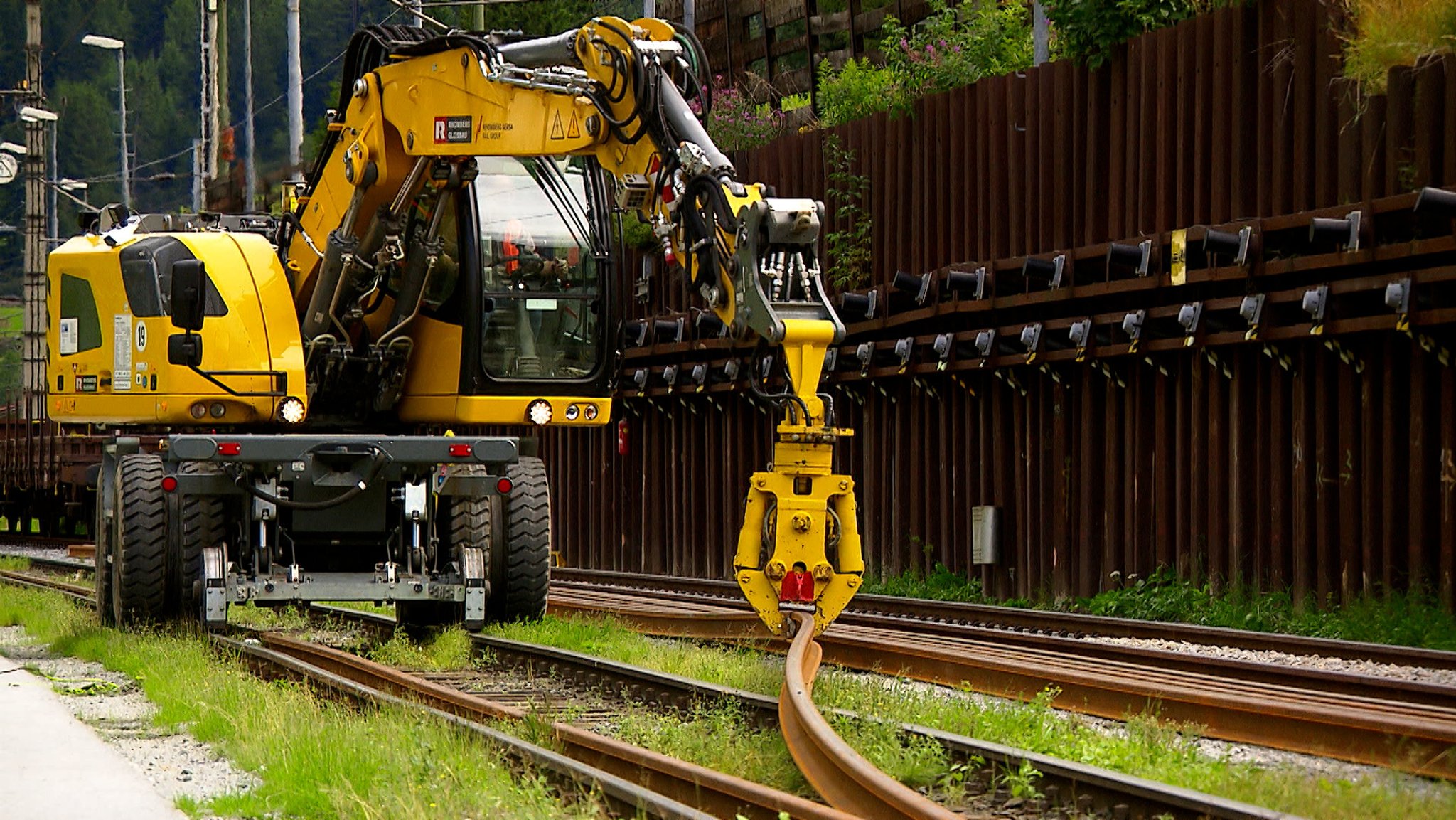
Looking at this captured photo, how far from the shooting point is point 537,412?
15.2m

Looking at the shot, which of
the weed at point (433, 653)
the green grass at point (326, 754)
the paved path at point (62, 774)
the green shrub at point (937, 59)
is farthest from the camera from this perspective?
the green shrub at point (937, 59)

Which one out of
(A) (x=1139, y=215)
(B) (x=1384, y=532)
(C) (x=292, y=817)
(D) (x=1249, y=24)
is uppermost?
(D) (x=1249, y=24)

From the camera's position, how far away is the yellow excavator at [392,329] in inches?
519

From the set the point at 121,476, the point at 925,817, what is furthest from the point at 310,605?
the point at 925,817

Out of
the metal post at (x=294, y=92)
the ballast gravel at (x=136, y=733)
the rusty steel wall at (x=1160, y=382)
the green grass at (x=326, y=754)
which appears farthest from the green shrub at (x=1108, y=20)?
the metal post at (x=294, y=92)

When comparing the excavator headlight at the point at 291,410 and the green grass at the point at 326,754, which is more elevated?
the excavator headlight at the point at 291,410

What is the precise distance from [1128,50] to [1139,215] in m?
1.63

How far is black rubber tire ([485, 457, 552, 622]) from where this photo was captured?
47.8 ft

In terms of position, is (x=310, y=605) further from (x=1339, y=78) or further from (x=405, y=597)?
(x=1339, y=78)

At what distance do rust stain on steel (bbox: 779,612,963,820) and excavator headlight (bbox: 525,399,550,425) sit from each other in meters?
5.61

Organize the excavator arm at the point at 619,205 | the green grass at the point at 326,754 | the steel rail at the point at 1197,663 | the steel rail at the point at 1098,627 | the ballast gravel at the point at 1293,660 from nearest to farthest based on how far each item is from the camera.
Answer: the green grass at the point at 326,754 < the steel rail at the point at 1197,663 < the excavator arm at the point at 619,205 < the ballast gravel at the point at 1293,660 < the steel rail at the point at 1098,627

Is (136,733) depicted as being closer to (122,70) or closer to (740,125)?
(740,125)

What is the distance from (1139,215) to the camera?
1722 centimetres

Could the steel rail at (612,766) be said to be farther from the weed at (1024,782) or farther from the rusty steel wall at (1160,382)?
the rusty steel wall at (1160,382)
